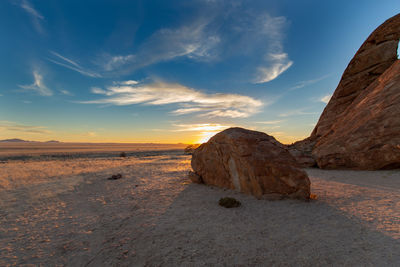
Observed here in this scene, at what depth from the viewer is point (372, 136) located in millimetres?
13555

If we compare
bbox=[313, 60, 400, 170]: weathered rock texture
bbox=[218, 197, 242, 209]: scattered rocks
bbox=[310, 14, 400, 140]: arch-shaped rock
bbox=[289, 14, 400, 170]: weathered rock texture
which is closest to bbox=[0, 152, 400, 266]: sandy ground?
bbox=[218, 197, 242, 209]: scattered rocks

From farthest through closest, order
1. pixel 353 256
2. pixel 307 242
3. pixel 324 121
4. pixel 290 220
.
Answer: pixel 324 121 → pixel 290 220 → pixel 307 242 → pixel 353 256

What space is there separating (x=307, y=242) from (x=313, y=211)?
2.64 meters

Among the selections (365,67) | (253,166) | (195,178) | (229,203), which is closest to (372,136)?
(253,166)

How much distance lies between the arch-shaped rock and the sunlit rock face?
46.1 feet

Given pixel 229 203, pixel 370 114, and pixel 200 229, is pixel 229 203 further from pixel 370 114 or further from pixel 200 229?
pixel 370 114

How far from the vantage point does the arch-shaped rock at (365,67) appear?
1978 centimetres

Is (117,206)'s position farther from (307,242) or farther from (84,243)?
(307,242)

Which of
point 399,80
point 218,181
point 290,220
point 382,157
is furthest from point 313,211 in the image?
point 399,80

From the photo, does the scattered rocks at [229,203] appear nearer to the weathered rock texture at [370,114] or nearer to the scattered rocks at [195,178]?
the scattered rocks at [195,178]

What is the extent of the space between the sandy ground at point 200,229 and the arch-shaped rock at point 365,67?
15647mm

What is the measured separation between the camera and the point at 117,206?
28.3 feet

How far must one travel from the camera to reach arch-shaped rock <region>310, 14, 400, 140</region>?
19.8m

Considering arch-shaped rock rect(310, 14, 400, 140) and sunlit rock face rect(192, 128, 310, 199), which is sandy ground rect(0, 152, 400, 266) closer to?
sunlit rock face rect(192, 128, 310, 199)
